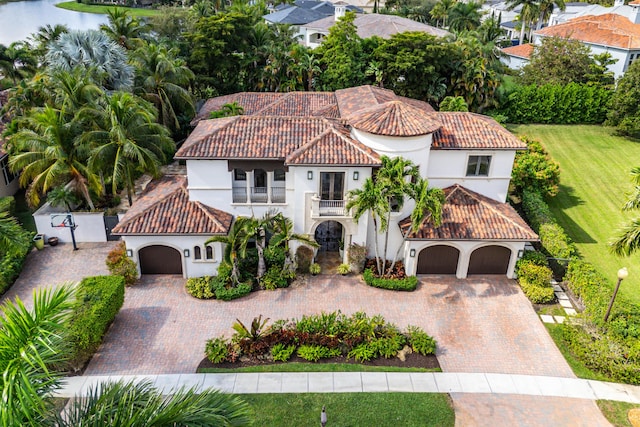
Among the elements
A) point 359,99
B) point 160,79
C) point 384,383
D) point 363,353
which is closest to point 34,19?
point 160,79

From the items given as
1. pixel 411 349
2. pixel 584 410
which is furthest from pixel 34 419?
pixel 584 410

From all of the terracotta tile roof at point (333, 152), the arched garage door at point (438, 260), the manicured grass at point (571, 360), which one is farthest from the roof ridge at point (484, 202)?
the terracotta tile roof at point (333, 152)

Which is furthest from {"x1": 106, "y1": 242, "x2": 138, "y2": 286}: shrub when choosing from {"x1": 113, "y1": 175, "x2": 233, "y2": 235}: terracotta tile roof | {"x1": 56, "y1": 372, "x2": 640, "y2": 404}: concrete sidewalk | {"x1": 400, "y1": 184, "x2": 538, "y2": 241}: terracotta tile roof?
{"x1": 400, "y1": 184, "x2": 538, "y2": 241}: terracotta tile roof

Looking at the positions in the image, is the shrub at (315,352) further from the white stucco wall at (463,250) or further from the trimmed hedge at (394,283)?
the white stucco wall at (463,250)

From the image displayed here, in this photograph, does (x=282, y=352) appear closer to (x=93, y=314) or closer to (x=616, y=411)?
(x=93, y=314)

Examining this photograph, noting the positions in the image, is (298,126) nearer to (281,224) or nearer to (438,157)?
(281,224)

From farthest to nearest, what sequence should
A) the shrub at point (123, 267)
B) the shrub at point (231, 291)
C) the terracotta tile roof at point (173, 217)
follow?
the shrub at point (123, 267)
the terracotta tile roof at point (173, 217)
the shrub at point (231, 291)
